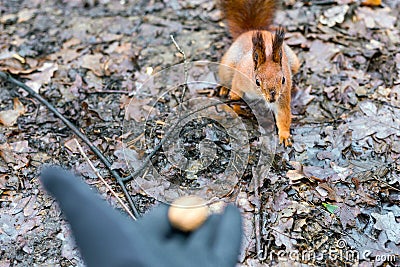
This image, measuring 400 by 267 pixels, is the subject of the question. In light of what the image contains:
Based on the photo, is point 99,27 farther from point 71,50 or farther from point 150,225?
point 150,225

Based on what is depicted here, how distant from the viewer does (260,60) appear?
9.61 feet

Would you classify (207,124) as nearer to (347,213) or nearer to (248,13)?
(248,13)

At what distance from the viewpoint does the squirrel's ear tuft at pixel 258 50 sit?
2863mm

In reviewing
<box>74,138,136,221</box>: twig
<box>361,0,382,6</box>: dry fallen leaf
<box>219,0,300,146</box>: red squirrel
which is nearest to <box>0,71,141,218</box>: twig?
<box>74,138,136,221</box>: twig

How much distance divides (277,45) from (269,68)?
0.16 meters

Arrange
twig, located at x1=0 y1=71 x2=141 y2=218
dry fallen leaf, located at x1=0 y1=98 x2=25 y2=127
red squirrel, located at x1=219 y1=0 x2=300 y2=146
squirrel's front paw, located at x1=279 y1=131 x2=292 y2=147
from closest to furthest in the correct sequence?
twig, located at x1=0 y1=71 x2=141 y2=218 → red squirrel, located at x1=219 y1=0 x2=300 y2=146 → squirrel's front paw, located at x1=279 y1=131 x2=292 y2=147 → dry fallen leaf, located at x1=0 y1=98 x2=25 y2=127

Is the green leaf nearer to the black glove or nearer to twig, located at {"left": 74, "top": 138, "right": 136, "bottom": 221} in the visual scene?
twig, located at {"left": 74, "top": 138, "right": 136, "bottom": 221}

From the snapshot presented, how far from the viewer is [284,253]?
2.49m

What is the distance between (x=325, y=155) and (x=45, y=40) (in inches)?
101

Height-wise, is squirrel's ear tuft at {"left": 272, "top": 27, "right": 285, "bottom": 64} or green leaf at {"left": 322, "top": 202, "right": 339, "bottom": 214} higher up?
squirrel's ear tuft at {"left": 272, "top": 27, "right": 285, "bottom": 64}

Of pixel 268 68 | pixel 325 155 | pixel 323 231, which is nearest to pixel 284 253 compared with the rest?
pixel 323 231

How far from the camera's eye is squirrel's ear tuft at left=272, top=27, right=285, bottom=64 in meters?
2.81

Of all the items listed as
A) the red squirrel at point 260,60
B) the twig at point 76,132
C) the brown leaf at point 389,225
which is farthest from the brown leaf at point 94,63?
the brown leaf at point 389,225

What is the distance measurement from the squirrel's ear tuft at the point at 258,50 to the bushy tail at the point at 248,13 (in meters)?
0.55
